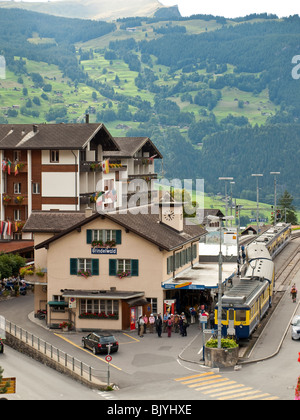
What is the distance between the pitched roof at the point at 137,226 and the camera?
57203 mm

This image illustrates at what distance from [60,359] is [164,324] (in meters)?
10.4

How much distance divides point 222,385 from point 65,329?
1752 centimetres

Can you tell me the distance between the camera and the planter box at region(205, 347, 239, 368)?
45.6m

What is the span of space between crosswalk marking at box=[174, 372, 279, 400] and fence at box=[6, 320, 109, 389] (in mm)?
4533

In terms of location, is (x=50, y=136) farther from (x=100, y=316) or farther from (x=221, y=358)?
(x=221, y=358)

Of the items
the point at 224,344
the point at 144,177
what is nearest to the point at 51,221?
the point at 224,344

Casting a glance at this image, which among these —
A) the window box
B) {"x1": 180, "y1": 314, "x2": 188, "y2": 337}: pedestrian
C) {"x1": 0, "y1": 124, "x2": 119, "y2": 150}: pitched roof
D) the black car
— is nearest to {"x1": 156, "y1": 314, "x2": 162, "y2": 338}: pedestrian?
{"x1": 180, "y1": 314, "x2": 188, "y2": 337}: pedestrian

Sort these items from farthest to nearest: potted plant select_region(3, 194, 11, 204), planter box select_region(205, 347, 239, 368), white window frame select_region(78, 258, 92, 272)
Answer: potted plant select_region(3, 194, 11, 204) → white window frame select_region(78, 258, 92, 272) → planter box select_region(205, 347, 239, 368)

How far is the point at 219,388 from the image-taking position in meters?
40.8

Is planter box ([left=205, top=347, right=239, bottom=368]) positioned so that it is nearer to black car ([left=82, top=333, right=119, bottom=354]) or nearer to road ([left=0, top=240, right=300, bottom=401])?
road ([left=0, top=240, right=300, bottom=401])

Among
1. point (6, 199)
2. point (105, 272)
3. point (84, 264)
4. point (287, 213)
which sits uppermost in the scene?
point (6, 199)

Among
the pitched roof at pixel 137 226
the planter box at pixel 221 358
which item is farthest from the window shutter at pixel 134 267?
the planter box at pixel 221 358

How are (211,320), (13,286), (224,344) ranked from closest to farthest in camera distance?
(224,344)
(211,320)
(13,286)

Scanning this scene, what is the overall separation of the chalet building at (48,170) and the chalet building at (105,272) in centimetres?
2641
